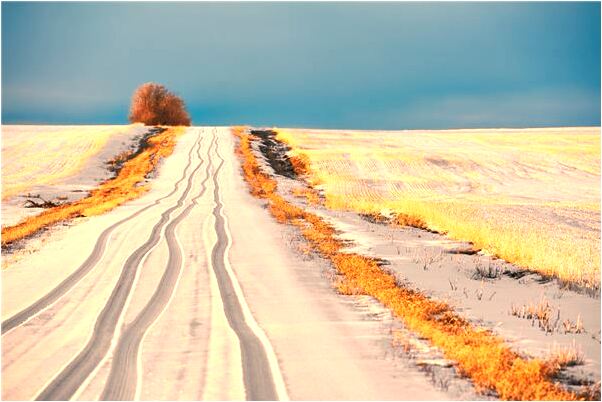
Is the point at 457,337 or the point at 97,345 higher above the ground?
the point at 457,337

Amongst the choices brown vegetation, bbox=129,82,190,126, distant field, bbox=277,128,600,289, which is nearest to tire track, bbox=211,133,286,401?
distant field, bbox=277,128,600,289

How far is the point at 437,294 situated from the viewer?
10.9 meters

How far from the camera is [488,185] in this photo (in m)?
41.8

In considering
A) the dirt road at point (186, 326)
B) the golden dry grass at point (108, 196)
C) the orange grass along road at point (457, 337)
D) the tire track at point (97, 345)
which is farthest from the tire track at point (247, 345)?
the golden dry grass at point (108, 196)

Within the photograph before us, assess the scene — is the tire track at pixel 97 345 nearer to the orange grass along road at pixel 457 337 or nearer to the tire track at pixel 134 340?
the tire track at pixel 134 340

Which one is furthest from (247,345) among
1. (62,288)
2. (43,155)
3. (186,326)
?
(43,155)

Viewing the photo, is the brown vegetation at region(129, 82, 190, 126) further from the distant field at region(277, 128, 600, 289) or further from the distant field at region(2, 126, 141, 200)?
the distant field at region(277, 128, 600, 289)

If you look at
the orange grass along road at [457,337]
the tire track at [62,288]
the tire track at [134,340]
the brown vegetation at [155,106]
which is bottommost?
the tire track at [62,288]

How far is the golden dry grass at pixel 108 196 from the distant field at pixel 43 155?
146 inches

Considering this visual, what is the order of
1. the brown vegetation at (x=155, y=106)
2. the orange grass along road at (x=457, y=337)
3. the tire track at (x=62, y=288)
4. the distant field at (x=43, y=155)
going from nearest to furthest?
the orange grass along road at (x=457, y=337) → the tire track at (x=62, y=288) → the distant field at (x=43, y=155) → the brown vegetation at (x=155, y=106)

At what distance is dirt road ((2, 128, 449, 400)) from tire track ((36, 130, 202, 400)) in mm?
24

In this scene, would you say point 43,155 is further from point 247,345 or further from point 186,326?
point 247,345

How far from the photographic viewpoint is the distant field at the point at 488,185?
15755 millimetres

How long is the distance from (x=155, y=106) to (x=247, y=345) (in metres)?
78.9
